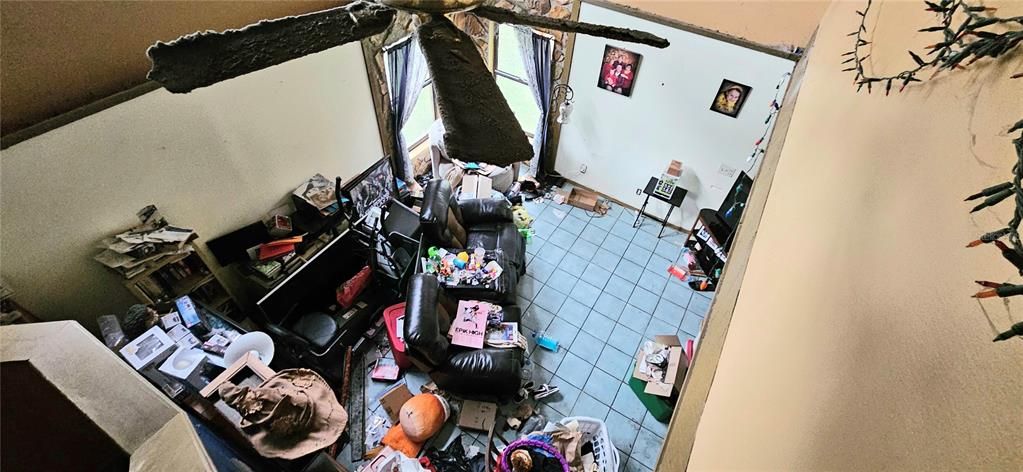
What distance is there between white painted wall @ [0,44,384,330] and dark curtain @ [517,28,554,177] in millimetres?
1809

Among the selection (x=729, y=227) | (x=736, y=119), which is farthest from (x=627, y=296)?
(x=736, y=119)

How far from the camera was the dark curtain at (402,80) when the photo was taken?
4219 millimetres

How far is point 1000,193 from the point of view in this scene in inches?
13.6

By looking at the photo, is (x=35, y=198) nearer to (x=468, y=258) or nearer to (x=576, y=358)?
(x=468, y=258)

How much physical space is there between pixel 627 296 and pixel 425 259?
215 cm

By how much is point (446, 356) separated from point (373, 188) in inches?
78.1

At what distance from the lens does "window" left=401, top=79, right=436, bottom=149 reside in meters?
5.05

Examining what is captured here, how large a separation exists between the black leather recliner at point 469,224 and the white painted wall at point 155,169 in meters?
1.14

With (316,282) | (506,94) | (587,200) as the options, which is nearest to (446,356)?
(316,282)

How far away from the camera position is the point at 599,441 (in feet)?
10.0

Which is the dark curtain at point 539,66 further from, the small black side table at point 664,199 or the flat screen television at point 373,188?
the flat screen television at point 373,188

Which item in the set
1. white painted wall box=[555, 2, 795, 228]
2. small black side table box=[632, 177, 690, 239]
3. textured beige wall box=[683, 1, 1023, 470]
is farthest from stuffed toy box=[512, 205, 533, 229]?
textured beige wall box=[683, 1, 1023, 470]

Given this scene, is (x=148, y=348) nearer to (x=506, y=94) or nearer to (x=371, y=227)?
(x=371, y=227)

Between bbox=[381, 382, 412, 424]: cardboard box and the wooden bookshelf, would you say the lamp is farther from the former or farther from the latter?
the wooden bookshelf
